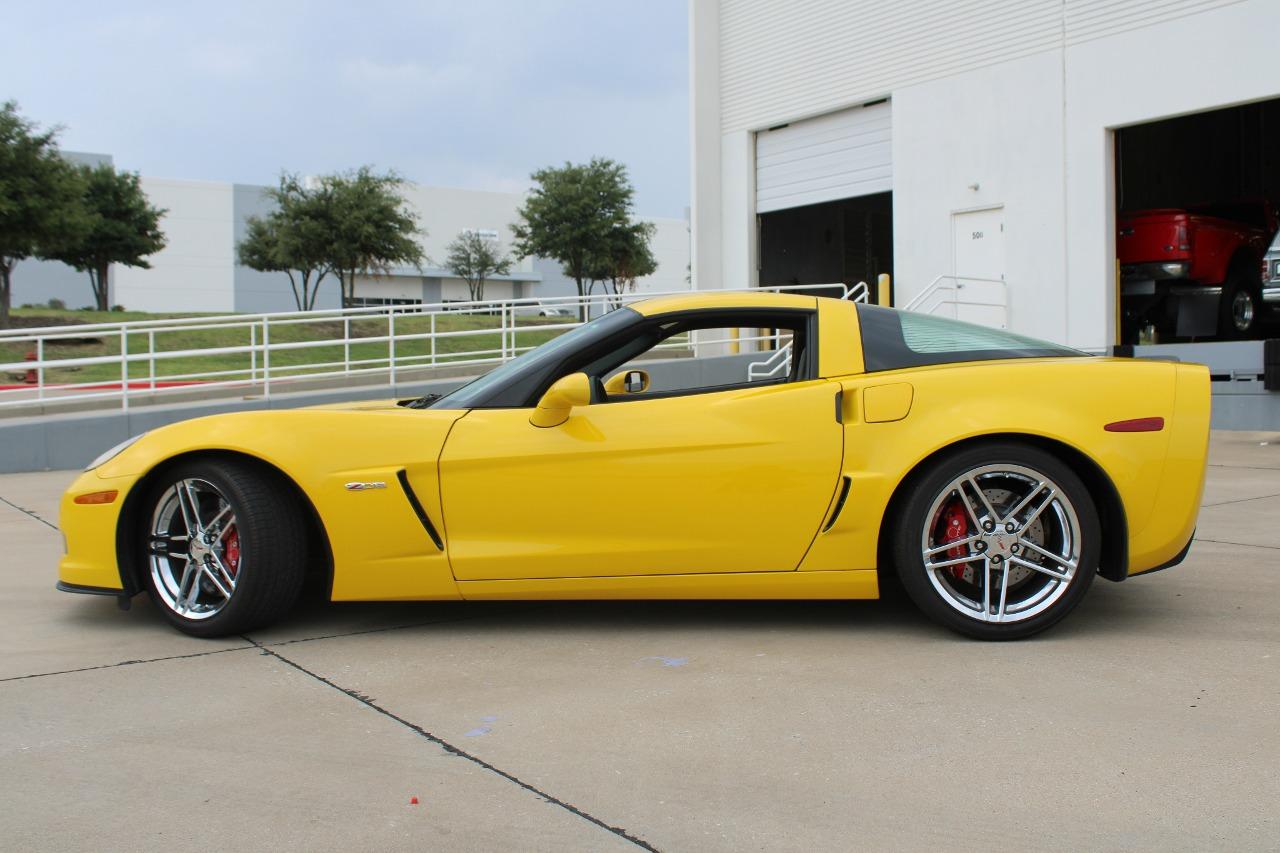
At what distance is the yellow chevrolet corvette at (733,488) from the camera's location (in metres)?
4.00

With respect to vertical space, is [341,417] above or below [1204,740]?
above

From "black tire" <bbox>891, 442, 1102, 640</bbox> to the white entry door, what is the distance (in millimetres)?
12931

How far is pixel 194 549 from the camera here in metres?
4.26

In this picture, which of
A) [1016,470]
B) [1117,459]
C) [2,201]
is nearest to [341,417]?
[1016,470]

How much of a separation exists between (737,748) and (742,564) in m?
1.10

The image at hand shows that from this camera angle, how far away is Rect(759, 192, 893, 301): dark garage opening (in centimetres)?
2500

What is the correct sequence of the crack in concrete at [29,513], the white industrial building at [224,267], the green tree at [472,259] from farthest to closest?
the green tree at [472,259] < the white industrial building at [224,267] < the crack in concrete at [29,513]

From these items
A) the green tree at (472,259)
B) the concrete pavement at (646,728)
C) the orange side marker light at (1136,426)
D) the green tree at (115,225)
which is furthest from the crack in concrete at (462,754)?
the green tree at (472,259)

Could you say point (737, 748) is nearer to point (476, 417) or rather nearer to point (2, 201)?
point (476, 417)

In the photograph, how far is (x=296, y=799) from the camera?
9.02 feet

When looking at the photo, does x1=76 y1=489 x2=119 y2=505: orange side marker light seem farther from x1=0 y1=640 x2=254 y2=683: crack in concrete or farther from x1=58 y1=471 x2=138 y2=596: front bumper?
x1=0 y1=640 x2=254 y2=683: crack in concrete

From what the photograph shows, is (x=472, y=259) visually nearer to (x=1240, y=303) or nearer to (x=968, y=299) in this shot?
(x=968, y=299)

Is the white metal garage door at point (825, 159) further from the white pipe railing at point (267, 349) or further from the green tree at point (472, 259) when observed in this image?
the green tree at point (472, 259)

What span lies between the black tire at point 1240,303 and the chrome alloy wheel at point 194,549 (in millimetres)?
13124
